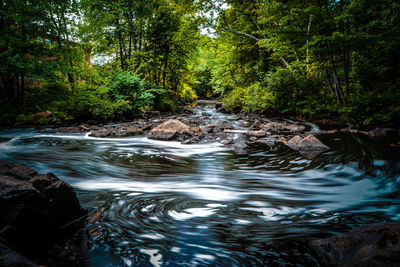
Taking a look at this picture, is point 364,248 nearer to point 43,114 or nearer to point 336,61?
point 336,61

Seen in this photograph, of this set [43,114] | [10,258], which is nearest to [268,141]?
[10,258]

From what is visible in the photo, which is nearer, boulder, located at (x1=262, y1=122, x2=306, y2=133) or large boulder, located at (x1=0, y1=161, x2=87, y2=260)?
large boulder, located at (x1=0, y1=161, x2=87, y2=260)

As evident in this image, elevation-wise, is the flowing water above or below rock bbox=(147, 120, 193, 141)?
below

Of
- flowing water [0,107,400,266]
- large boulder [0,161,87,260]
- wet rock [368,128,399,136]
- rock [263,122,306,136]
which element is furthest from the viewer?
rock [263,122,306,136]

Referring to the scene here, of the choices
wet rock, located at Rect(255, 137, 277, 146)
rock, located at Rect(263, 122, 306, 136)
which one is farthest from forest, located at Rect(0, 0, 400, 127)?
wet rock, located at Rect(255, 137, 277, 146)

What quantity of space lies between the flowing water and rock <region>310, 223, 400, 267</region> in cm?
14

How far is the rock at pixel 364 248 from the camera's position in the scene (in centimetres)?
123

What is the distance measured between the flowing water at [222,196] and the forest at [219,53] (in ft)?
11.8

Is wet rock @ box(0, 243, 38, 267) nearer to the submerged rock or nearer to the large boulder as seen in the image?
the large boulder

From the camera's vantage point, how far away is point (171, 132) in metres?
7.23

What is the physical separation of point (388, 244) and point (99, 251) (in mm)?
2169

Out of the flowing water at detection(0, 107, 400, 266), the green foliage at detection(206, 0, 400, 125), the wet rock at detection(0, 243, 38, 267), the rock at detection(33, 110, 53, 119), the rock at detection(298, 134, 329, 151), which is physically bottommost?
the flowing water at detection(0, 107, 400, 266)

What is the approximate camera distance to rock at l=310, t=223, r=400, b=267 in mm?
1228

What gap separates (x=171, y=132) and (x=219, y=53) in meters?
13.3
